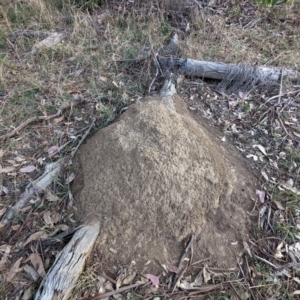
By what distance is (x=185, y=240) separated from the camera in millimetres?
2057

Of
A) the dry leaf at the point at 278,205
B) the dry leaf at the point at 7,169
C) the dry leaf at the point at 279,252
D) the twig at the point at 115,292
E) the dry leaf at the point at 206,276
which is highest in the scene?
the dry leaf at the point at 7,169

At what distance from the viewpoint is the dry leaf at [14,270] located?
1.89 m

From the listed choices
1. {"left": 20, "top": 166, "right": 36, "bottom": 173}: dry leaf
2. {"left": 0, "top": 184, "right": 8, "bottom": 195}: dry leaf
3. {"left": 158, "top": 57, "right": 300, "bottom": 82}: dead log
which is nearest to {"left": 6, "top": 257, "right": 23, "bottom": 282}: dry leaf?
{"left": 0, "top": 184, "right": 8, "bottom": 195}: dry leaf

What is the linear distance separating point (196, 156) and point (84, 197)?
0.75 m

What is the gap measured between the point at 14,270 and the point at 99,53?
2.38m

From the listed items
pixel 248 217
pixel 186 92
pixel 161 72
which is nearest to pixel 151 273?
pixel 248 217

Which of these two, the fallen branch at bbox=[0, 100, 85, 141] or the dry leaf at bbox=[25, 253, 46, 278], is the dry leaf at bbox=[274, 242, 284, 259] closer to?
the dry leaf at bbox=[25, 253, 46, 278]

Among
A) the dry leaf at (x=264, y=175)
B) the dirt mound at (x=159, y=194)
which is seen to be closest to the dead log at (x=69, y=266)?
the dirt mound at (x=159, y=194)

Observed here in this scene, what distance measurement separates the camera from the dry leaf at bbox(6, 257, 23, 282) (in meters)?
1.89

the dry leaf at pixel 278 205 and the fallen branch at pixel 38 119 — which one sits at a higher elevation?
the fallen branch at pixel 38 119

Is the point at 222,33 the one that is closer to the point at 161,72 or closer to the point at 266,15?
the point at 266,15

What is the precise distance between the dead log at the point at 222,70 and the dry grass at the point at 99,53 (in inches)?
9.2

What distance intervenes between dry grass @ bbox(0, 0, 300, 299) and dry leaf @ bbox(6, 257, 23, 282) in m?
0.04

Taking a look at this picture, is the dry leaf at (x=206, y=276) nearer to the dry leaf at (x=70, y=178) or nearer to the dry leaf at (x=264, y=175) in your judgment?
the dry leaf at (x=264, y=175)
